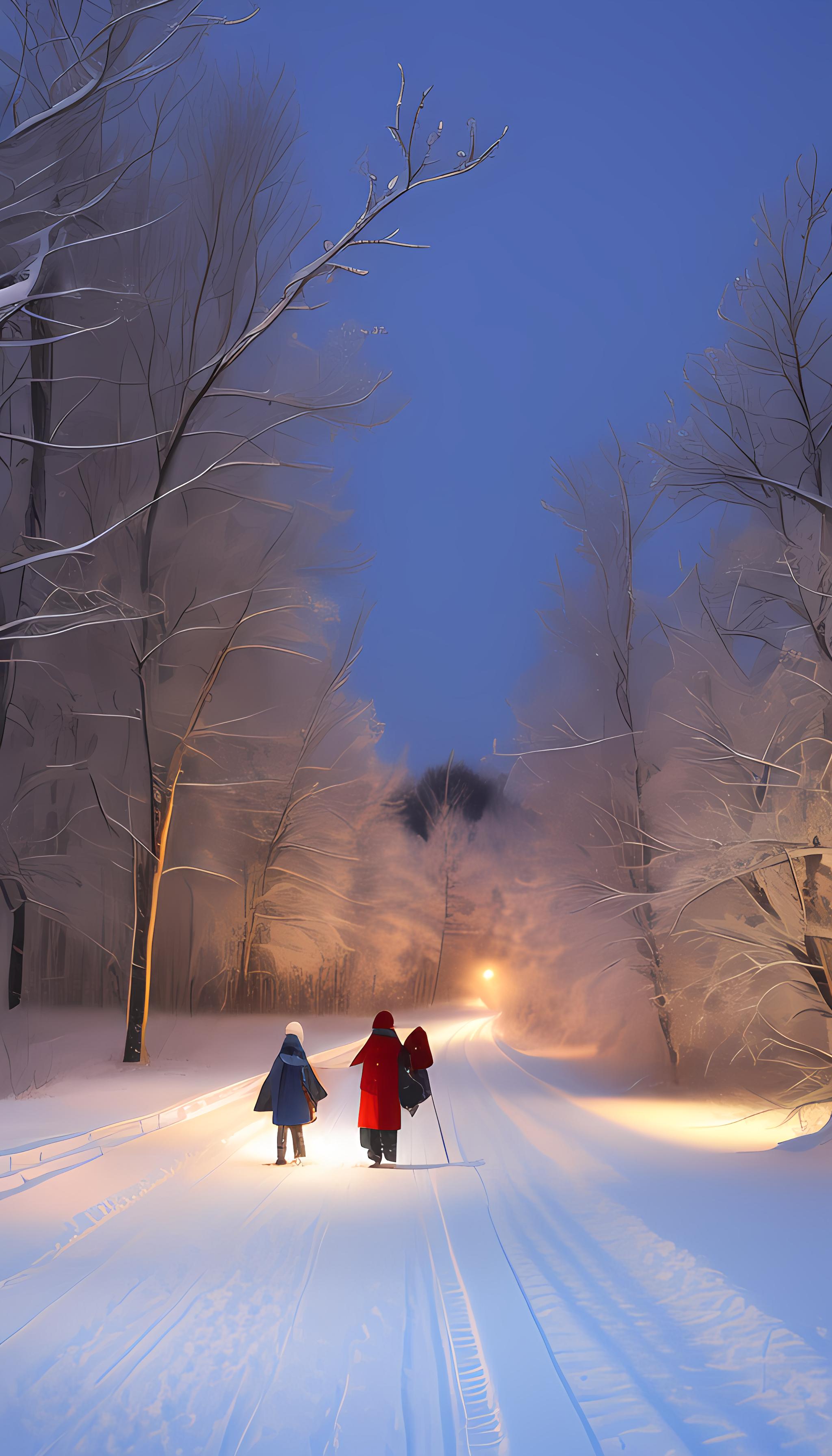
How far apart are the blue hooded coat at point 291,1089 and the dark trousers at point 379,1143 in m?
0.63

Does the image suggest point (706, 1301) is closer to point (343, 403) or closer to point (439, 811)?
point (343, 403)

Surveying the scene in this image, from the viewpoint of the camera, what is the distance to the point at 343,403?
11484mm

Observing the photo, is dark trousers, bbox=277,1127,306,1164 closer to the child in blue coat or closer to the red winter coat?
the child in blue coat

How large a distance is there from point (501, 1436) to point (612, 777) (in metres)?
16.5

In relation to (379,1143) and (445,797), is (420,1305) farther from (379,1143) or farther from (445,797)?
(445,797)

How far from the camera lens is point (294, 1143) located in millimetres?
10773

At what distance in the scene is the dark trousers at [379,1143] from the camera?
10.6 m

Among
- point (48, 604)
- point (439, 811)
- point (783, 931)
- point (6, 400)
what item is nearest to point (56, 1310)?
point (783, 931)

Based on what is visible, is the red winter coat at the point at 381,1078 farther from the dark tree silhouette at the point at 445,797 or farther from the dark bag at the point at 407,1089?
the dark tree silhouette at the point at 445,797

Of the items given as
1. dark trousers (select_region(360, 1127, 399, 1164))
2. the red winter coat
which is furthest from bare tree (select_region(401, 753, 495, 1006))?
dark trousers (select_region(360, 1127, 399, 1164))

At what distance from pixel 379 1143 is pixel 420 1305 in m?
5.38

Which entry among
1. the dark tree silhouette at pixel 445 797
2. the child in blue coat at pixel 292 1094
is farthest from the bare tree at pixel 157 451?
the dark tree silhouette at pixel 445 797

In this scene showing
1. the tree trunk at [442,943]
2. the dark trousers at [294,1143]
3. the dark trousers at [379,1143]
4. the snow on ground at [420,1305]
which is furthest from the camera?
the tree trunk at [442,943]

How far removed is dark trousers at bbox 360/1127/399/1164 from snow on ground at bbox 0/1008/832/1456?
0.72ft
